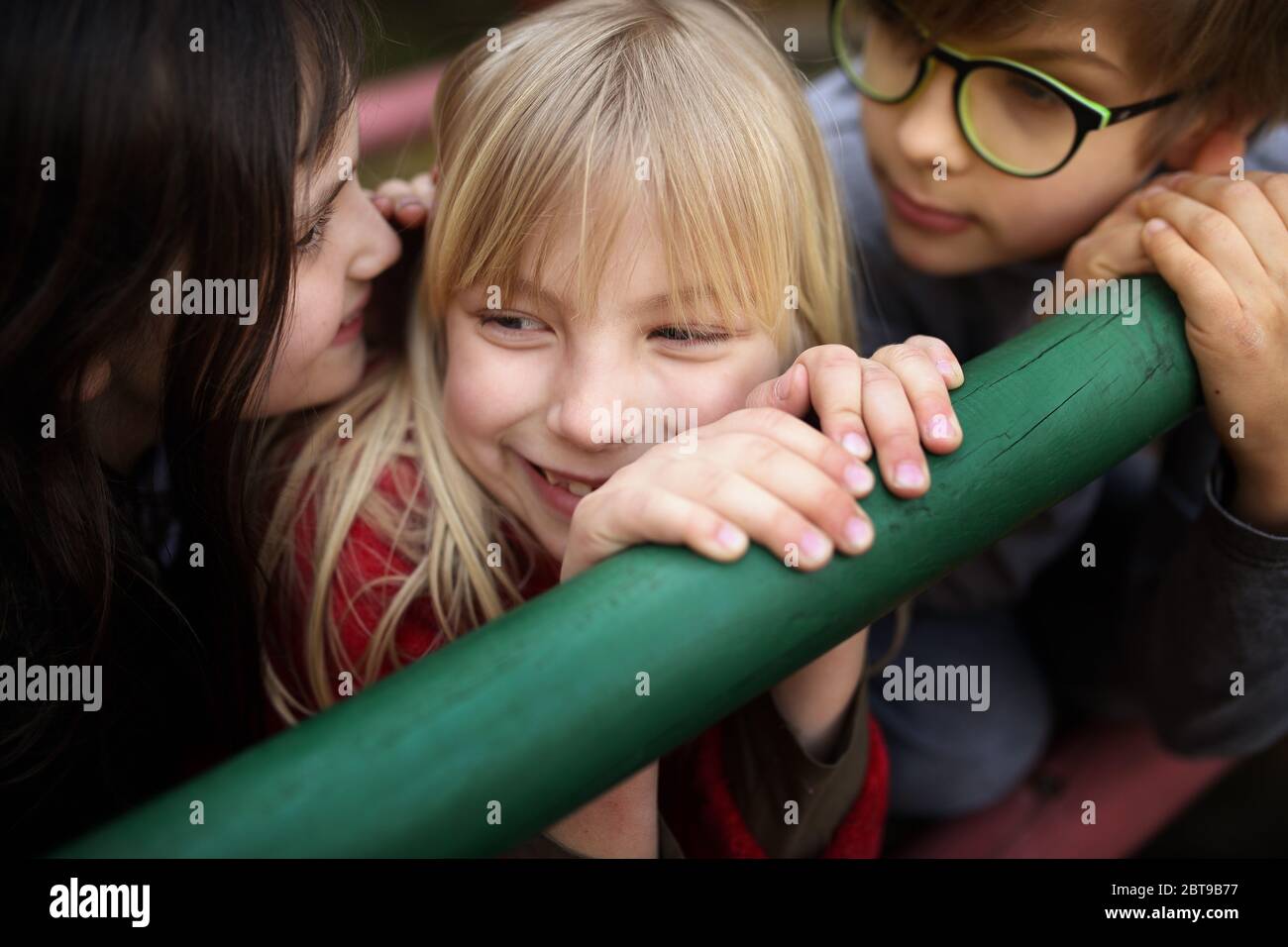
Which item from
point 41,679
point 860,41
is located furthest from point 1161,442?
point 41,679

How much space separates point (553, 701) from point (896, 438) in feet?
0.99

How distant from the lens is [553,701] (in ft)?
1.93

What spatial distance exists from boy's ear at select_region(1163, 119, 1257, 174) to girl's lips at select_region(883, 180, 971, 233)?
26 cm

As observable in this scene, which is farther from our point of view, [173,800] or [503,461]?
[503,461]

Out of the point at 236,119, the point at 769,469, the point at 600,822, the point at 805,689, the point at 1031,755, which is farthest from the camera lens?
the point at 1031,755

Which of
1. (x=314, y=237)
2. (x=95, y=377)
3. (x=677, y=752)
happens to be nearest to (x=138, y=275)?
(x=95, y=377)

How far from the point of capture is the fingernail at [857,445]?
74 cm

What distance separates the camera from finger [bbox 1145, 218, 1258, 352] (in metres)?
0.95

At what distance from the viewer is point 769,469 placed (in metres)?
0.75

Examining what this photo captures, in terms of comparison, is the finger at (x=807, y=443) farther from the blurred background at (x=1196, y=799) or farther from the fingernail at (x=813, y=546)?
the blurred background at (x=1196, y=799)

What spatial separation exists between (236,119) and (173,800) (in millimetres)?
590

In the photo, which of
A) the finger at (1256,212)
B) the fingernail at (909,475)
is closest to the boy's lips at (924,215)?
the finger at (1256,212)

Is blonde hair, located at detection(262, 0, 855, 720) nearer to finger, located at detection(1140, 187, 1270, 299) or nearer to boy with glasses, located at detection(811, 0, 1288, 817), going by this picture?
boy with glasses, located at detection(811, 0, 1288, 817)
